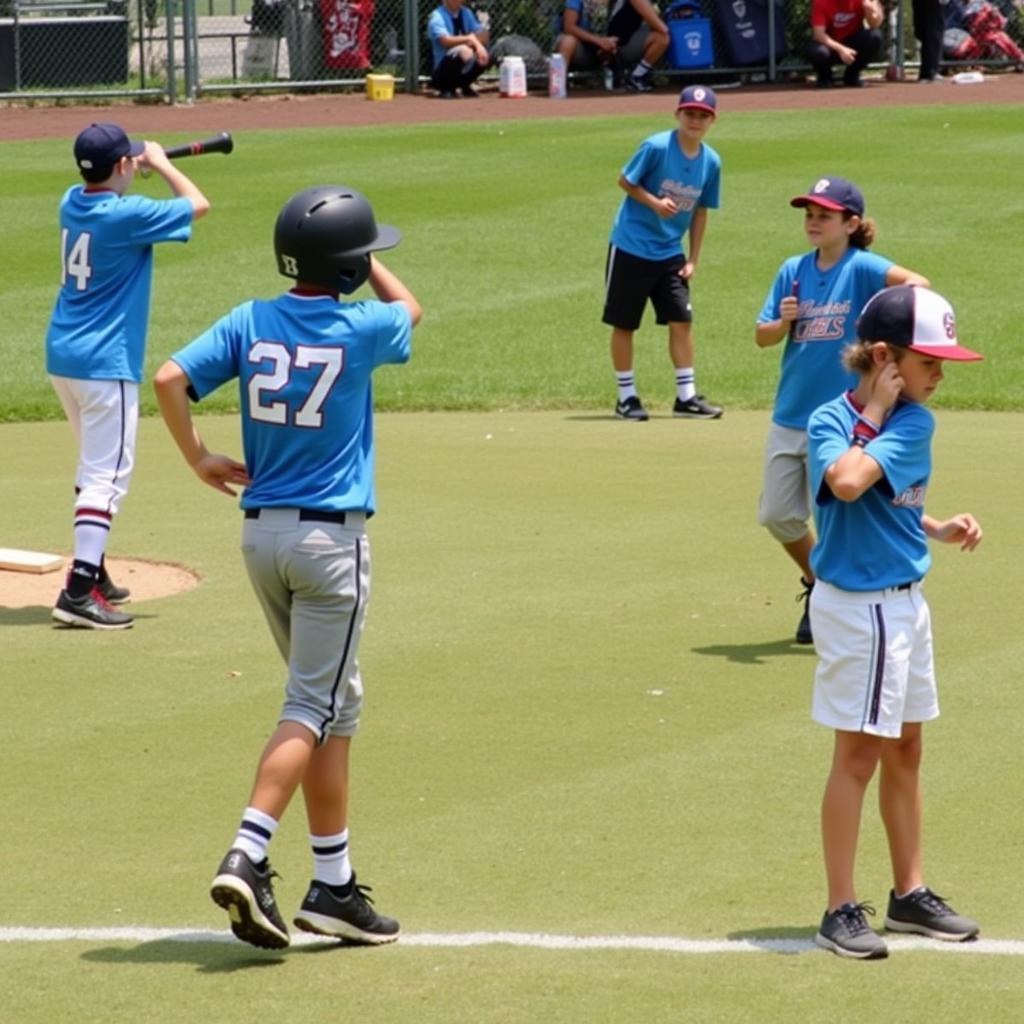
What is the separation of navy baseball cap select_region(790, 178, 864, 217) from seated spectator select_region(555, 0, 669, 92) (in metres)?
21.7

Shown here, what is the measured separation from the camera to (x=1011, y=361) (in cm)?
1738

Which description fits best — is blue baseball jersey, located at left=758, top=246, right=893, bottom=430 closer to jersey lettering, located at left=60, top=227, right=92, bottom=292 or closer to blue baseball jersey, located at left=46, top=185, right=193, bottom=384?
blue baseball jersey, located at left=46, top=185, right=193, bottom=384

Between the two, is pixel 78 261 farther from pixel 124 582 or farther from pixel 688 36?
pixel 688 36

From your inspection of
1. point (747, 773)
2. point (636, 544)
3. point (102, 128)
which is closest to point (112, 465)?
point (102, 128)

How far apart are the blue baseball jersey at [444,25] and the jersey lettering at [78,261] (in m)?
20.3

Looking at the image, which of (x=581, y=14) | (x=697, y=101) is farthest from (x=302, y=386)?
(x=581, y=14)

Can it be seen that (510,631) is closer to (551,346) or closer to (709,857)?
(709,857)

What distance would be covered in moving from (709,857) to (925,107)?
2473 centimetres

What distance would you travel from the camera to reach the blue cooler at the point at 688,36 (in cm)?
3017

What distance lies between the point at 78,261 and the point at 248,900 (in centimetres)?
468

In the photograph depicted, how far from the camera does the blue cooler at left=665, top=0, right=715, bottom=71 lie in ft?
99.0

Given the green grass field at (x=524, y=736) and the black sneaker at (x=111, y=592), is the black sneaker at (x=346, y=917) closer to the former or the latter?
the green grass field at (x=524, y=736)

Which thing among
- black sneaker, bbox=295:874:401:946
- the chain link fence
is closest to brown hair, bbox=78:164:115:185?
black sneaker, bbox=295:874:401:946

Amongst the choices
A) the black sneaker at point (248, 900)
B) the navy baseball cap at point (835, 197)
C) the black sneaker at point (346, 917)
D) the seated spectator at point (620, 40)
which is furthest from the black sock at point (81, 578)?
the seated spectator at point (620, 40)
